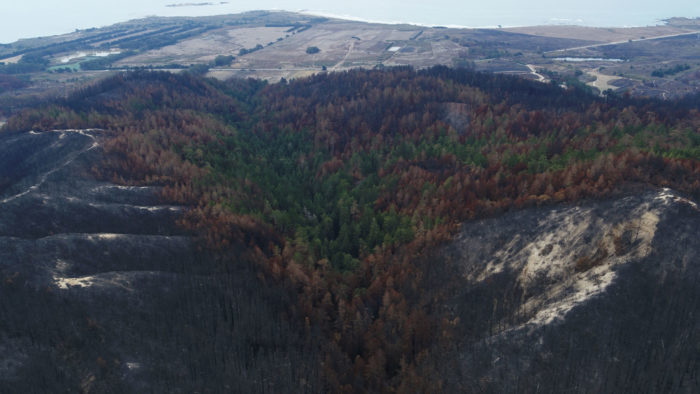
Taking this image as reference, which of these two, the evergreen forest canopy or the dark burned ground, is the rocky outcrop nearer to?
the evergreen forest canopy

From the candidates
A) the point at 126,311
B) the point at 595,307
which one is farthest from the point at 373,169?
the point at 126,311

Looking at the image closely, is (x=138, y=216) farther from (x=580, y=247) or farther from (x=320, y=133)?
(x=580, y=247)

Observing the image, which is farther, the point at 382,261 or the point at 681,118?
the point at 681,118

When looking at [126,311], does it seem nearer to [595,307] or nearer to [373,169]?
[595,307]

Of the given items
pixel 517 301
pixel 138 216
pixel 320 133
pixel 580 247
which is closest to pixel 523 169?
pixel 580 247

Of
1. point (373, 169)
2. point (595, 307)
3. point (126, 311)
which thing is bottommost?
point (126, 311)

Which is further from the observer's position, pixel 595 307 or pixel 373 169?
pixel 373 169

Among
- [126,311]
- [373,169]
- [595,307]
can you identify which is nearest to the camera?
[595,307]
